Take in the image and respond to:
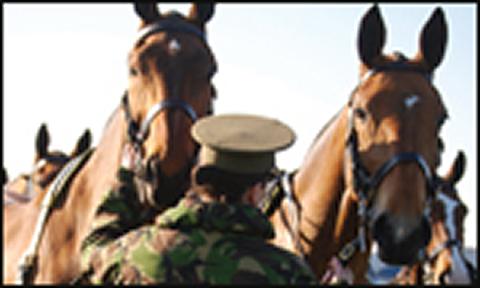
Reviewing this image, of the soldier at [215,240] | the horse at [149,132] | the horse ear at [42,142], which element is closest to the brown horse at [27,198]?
the horse ear at [42,142]

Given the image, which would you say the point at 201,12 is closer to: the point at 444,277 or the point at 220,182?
the point at 220,182

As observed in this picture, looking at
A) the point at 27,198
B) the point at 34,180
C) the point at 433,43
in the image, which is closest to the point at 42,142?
the point at 34,180

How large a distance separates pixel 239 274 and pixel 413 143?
2.85m

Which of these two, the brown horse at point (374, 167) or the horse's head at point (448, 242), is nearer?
the brown horse at point (374, 167)

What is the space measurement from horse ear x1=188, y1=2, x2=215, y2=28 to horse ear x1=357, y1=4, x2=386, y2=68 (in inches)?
51.9

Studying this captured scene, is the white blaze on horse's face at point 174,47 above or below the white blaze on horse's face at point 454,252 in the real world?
above

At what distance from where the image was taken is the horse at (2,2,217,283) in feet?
16.3

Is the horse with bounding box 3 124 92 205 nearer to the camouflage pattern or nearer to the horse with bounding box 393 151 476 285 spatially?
the camouflage pattern

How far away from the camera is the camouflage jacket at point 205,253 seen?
10.2 ft

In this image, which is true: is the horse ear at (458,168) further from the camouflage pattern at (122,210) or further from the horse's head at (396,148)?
the camouflage pattern at (122,210)

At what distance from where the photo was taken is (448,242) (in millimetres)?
8969

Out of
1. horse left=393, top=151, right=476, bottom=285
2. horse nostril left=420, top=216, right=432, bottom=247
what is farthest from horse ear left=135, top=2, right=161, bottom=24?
horse left=393, top=151, right=476, bottom=285

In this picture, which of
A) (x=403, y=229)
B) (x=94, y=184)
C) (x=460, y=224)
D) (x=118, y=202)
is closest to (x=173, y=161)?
(x=118, y=202)

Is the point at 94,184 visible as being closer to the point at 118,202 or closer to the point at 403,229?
the point at 118,202
